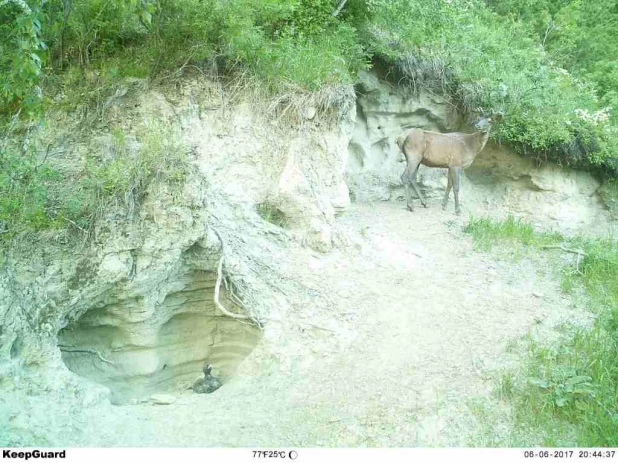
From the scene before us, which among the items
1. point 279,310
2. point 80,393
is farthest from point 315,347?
point 80,393

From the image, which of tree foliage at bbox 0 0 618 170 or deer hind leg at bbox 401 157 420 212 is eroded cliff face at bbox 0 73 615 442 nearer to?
tree foliage at bbox 0 0 618 170

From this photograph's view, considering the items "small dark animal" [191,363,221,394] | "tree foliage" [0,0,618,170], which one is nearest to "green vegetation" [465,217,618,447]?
"small dark animal" [191,363,221,394]

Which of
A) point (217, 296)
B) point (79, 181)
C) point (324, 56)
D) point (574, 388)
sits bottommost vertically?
point (217, 296)

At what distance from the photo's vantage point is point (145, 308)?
663 cm

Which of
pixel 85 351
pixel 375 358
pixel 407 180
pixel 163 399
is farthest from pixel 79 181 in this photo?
pixel 407 180

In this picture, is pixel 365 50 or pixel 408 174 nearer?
pixel 408 174

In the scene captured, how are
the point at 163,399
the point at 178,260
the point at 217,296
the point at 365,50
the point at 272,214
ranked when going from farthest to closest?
the point at 365,50
the point at 272,214
the point at 178,260
the point at 217,296
the point at 163,399

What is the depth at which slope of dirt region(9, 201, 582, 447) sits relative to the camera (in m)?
5.16

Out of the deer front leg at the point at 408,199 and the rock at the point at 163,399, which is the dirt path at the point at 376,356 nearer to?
the rock at the point at 163,399

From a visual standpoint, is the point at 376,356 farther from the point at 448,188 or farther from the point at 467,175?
the point at 467,175

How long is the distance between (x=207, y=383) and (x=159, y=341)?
0.81m

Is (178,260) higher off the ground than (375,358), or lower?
higher

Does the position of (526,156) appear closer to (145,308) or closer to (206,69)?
(206,69)

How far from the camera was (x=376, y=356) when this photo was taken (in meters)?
6.28
